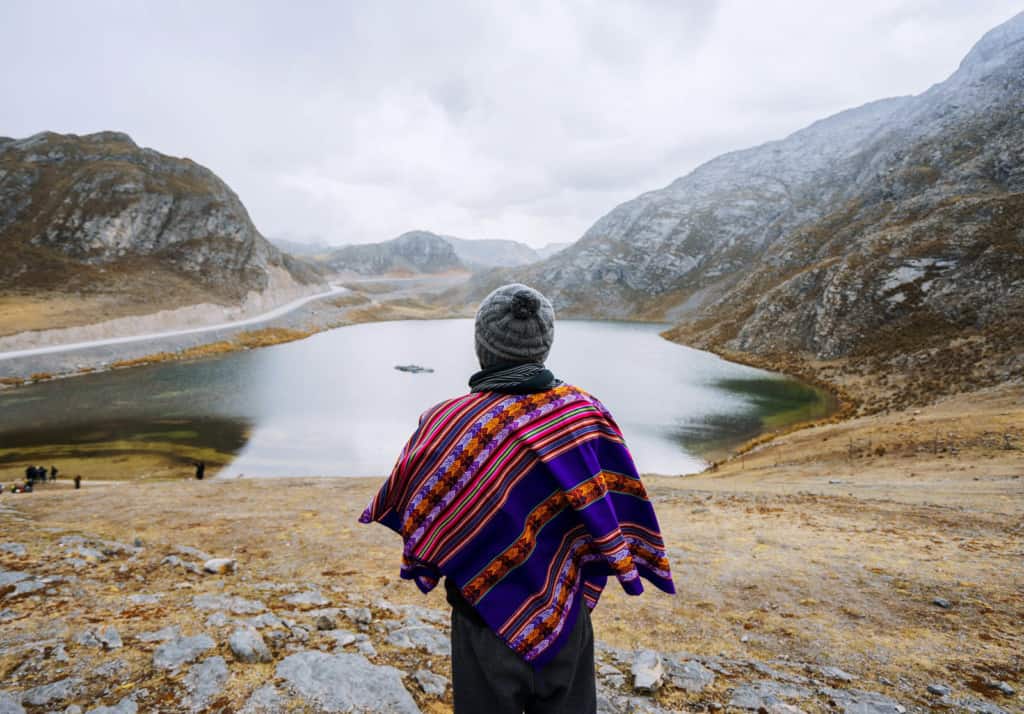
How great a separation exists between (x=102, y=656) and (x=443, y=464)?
4.15 m

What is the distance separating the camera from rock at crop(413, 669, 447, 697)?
13.4 feet

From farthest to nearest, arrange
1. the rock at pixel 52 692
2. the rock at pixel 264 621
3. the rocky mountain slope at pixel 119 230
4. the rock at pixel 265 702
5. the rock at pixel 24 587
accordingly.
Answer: the rocky mountain slope at pixel 119 230 < the rock at pixel 24 587 < the rock at pixel 264 621 < the rock at pixel 265 702 < the rock at pixel 52 692

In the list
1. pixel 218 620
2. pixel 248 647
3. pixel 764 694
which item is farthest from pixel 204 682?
pixel 764 694

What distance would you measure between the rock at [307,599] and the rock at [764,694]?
457 cm

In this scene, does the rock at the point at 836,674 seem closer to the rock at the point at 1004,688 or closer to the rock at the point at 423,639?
the rock at the point at 1004,688

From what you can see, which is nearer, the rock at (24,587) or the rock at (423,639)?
the rock at (423,639)

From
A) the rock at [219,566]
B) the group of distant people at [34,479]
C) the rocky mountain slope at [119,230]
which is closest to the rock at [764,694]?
the rock at [219,566]

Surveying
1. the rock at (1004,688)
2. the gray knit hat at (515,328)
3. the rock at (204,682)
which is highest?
the gray knit hat at (515,328)

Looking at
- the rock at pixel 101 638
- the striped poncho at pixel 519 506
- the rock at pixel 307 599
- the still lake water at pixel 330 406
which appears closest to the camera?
the striped poncho at pixel 519 506

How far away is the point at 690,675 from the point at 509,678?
10.3 feet

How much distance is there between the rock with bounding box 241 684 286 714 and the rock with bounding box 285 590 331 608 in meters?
1.85

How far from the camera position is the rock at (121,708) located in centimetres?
337

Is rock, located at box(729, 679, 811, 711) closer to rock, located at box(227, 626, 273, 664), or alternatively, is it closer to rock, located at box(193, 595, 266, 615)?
rock, located at box(227, 626, 273, 664)

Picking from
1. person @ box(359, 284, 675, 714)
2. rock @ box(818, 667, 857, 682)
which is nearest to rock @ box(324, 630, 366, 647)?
person @ box(359, 284, 675, 714)
